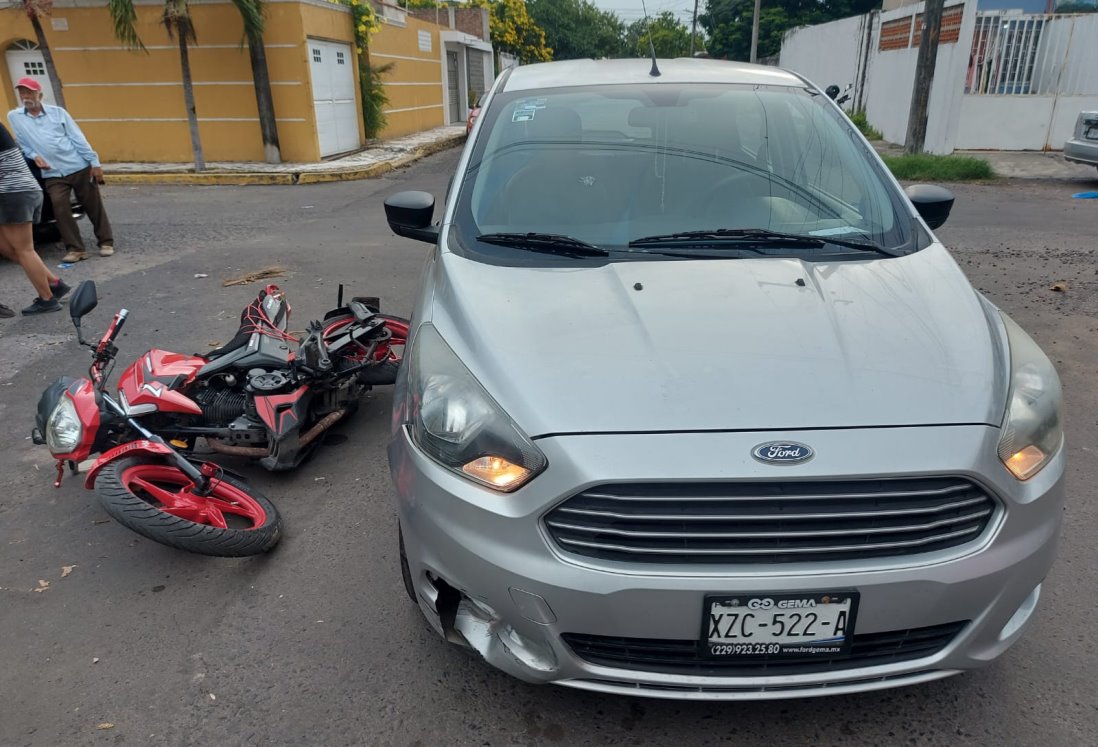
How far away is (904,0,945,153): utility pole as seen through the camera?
12633mm

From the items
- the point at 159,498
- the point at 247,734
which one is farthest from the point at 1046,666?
the point at 159,498

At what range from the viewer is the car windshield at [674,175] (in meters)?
2.92

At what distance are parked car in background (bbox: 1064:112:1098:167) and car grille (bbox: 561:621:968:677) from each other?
459 inches

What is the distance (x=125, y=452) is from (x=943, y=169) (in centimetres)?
1256

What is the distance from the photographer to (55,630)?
8.98 ft

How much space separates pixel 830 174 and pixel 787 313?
1.14 meters

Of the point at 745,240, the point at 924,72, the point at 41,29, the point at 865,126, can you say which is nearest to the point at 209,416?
the point at 745,240

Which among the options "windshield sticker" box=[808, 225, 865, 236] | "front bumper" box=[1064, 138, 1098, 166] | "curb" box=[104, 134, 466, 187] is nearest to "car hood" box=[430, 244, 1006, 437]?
"windshield sticker" box=[808, 225, 865, 236]

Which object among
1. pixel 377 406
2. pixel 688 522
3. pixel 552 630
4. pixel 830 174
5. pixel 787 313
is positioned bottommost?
pixel 377 406

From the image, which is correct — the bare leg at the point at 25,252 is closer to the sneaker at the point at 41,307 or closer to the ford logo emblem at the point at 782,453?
the sneaker at the point at 41,307

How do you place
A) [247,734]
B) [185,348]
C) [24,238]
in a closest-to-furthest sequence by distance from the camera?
[247,734]
[185,348]
[24,238]

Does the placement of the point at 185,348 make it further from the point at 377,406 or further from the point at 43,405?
the point at 43,405

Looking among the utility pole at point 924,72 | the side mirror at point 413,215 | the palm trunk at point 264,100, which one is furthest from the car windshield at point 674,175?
the palm trunk at point 264,100

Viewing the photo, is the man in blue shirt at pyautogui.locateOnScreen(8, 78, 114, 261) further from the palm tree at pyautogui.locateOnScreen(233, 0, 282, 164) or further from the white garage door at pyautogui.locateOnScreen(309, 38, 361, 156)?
the white garage door at pyautogui.locateOnScreen(309, 38, 361, 156)
